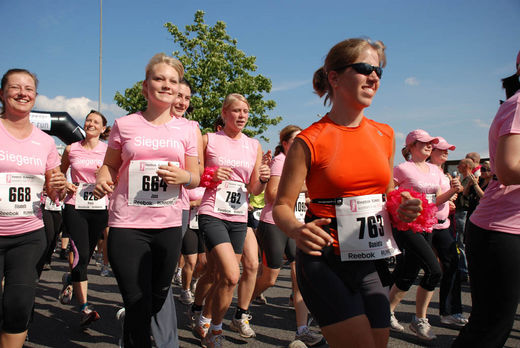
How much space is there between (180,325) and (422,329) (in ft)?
8.79

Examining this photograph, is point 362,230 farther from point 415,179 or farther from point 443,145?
point 443,145

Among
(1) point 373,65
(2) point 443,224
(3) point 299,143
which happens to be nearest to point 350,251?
(3) point 299,143

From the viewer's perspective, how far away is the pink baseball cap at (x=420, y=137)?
5062 millimetres

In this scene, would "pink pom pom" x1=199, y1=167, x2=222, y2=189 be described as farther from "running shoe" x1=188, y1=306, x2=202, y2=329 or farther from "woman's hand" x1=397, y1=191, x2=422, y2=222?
"woman's hand" x1=397, y1=191, x2=422, y2=222

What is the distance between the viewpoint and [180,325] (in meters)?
4.98

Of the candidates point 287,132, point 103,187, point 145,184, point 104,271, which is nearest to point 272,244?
point 287,132

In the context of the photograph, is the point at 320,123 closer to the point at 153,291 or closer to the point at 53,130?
the point at 153,291

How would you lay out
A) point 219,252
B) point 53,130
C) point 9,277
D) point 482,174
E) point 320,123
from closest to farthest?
point 320,123, point 9,277, point 219,252, point 482,174, point 53,130

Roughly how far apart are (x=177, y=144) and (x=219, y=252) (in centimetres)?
128

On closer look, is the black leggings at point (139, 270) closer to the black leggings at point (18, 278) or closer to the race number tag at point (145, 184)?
the race number tag at point (145, 184)

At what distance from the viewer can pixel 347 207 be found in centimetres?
213

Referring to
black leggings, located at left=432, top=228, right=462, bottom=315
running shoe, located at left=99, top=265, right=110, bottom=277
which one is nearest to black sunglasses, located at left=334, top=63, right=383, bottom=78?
black leggings, located at left=432, top=228, right=462, bottom=315

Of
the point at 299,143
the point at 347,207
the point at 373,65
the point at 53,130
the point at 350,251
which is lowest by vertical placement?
the point at 350,251

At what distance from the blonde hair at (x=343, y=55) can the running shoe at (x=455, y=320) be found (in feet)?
12.7
